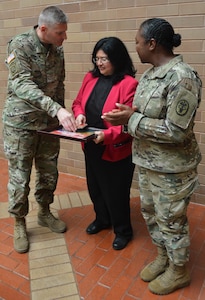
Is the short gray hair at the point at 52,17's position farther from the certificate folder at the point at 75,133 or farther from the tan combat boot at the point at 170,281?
the tan combat boot at the point at 170,281

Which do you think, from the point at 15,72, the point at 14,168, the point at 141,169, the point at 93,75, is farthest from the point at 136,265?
the point at 15,72

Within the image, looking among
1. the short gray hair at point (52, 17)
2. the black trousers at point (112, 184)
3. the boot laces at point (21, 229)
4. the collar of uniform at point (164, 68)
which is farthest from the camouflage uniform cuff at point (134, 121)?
the boot laces at point (21, 229)

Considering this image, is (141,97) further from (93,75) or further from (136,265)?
(136,265)

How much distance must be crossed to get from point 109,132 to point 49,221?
4.06ft

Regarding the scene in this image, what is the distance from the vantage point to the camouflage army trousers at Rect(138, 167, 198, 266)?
6.40 ft

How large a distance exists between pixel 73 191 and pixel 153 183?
1879 millimetres

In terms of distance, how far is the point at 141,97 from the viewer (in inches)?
75.9

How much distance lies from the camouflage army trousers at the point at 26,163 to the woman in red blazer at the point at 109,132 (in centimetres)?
39

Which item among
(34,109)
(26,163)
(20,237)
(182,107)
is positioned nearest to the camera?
(182,107)

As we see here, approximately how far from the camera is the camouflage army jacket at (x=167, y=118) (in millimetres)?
1715

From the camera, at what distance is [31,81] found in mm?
2336

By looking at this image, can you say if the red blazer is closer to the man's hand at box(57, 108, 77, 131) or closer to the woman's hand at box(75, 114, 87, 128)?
the woman's hand at box(75, 114, 87, 128)

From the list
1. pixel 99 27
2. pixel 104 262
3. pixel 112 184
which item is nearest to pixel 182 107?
pixel 112 184

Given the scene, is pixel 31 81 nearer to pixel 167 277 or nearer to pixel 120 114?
pixel 120 114
